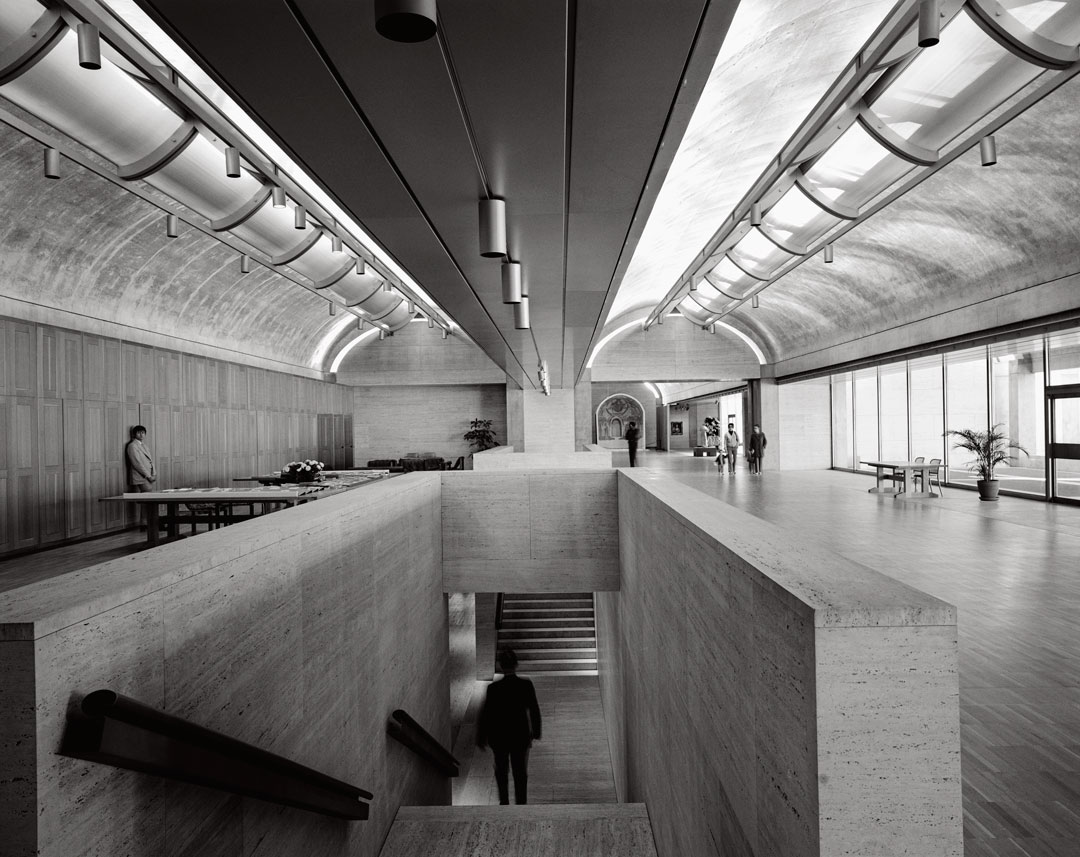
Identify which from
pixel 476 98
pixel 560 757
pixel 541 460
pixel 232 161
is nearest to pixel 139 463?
pixel 232 161

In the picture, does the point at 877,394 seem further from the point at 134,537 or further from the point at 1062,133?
the point at 134,537

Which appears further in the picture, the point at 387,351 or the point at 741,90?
the point at 387,351

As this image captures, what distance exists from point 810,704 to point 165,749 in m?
1.91

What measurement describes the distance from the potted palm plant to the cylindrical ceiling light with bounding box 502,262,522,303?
41.8 feet

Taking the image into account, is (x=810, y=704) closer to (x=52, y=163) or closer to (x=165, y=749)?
(x=165, y=749)

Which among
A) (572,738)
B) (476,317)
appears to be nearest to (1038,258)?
(476,317)

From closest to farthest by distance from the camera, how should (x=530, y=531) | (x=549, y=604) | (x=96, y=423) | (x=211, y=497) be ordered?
1. (x=530, y=531)
2. (x=211, y=497)
3. (x=96, y=423)
4. (x=549, y=604)

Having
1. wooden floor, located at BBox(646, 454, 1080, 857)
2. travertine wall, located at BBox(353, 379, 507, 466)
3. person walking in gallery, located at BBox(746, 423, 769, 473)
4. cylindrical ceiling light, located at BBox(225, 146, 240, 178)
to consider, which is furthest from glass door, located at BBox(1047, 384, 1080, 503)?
travertine wall, located at BBox(353, 379, 507, 466)

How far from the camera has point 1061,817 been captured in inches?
118

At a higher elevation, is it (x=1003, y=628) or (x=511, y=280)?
(x=511, y=280)

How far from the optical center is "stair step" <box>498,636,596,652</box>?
545 inches

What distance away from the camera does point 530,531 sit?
857 cm

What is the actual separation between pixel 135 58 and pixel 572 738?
9779mm

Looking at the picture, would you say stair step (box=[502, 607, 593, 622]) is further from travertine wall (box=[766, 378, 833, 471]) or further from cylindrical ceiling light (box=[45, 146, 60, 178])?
travertine wall (box=[766, 378, 833, 471])
